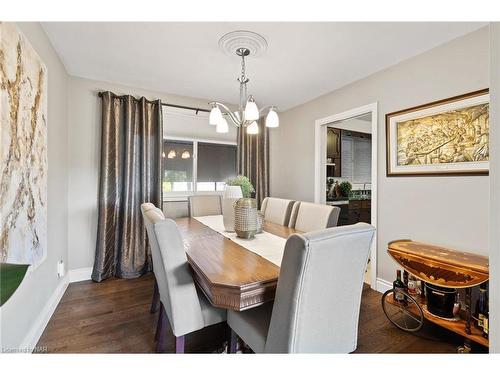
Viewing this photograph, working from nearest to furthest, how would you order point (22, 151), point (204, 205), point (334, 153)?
point (22, 151) < point (204, 205) < point (334, 153)

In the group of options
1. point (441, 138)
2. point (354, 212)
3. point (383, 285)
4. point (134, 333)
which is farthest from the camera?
point (354, 212)

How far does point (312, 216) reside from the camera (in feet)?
7.33

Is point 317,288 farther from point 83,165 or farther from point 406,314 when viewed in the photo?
point 83,165

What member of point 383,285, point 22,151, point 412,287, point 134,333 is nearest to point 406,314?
point 412,287

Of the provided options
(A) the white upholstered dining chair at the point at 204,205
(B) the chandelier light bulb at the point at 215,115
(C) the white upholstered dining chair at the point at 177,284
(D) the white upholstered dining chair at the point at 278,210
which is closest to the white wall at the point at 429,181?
(D) the white upholstered dining chair at the point at 278,210

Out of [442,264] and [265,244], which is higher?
[265,244]

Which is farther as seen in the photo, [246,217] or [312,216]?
[312,216]

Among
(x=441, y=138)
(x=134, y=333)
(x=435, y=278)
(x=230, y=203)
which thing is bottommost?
(x=134, y=333)

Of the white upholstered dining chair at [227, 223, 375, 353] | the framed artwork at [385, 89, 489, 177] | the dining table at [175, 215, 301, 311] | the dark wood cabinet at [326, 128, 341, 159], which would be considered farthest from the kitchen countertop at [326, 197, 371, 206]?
the white upholstered dining chair at [227, 223, 375, 353]

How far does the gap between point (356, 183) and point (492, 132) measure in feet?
14.1

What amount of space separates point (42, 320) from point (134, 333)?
0.72m

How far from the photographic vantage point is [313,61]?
2.30 m

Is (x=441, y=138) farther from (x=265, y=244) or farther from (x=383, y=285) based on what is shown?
(x=265, y=244)

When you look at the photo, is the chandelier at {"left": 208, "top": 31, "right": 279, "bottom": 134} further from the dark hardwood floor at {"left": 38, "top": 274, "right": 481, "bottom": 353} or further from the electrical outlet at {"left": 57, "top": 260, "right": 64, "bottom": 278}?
the electrical outlet at {"left": 57, "top": 260, "right": 64, "bottom": 278}
